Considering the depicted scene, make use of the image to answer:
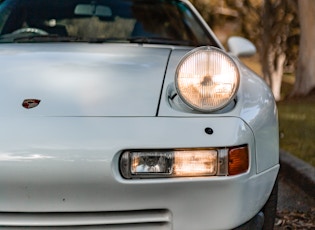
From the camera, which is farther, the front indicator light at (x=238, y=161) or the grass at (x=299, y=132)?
the grass at (x=299, y=132)

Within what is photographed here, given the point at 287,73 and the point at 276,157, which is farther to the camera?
the point at 287,73

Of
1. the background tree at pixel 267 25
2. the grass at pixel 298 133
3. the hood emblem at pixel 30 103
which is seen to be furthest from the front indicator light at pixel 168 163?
the background tree at pixel 267 25

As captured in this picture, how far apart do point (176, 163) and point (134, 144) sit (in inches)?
6.2

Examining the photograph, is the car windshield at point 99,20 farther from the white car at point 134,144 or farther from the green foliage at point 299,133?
the green foliage at point 299,133

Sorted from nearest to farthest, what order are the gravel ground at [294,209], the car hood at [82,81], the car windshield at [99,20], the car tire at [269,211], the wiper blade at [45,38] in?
1. the car hood at [82,81]
2. the car tire at [269,211]
3. the wiper blade at [45,38]
4. the gravel ground at [294,209]
5. the car windshield at [99,20]

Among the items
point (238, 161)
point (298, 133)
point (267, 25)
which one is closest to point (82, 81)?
point (238, 161)

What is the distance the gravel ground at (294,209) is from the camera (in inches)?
133

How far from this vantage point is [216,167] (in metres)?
2.00

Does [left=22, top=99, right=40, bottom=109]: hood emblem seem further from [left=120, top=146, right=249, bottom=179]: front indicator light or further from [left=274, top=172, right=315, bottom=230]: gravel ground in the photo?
[left=274, top=172, right=315, bottom=230]: gravel ground

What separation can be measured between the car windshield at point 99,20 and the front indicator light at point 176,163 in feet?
4.72

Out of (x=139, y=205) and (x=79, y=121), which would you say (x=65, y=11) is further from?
(x=139, y=205)

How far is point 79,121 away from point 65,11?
1.75m

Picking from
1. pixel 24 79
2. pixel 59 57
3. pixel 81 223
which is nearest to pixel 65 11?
pixel 59 57

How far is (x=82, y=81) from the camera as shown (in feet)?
7.47
